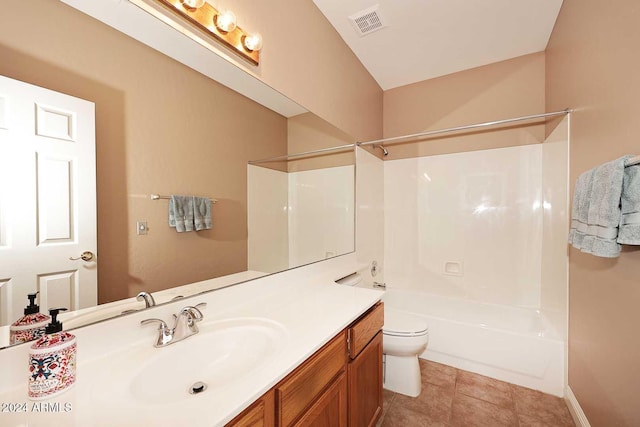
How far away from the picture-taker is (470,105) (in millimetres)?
2604

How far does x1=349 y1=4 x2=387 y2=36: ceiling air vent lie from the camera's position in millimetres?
1877

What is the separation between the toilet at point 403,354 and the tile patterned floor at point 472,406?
7 cm

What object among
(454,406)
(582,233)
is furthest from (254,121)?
(454,406)

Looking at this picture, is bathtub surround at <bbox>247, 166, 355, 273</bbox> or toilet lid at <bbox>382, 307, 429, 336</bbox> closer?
bathtub surround at <bbox>247, 166, 355, 273</bbox>

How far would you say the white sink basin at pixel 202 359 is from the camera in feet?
2.42

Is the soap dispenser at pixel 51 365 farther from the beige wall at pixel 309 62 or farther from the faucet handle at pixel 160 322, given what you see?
the beige wall at pixel 309 62

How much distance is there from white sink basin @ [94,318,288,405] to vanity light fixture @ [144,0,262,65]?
3.83ft

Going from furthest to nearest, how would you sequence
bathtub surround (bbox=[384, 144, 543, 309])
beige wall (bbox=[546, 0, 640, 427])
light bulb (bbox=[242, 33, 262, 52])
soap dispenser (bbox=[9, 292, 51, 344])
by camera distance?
bathtub surround (bbox=[384, 144, 543, 309]), light bulb (bbox=[242, 33, 262, 52]), beige wall (bbox=[546, 0, 640, 427]), soap dispenser (bbox=[9, 292, 51, 344])

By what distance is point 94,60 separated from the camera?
2.60 feet

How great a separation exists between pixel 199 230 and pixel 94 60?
2.10 feet

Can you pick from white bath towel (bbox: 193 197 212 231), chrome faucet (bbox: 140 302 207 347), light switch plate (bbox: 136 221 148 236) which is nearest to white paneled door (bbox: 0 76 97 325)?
light switch plate (bbox: 136 221 148 236)

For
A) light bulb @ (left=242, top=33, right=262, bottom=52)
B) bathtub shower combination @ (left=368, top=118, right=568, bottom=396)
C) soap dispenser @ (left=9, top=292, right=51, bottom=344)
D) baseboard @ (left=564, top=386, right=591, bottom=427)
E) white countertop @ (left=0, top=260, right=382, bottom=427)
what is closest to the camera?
white countertop @ (left=0, top=260, right=382, bottom=427)

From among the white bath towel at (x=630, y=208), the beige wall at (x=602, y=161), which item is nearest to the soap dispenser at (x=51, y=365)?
the white bath towel at (x=630, y=208)

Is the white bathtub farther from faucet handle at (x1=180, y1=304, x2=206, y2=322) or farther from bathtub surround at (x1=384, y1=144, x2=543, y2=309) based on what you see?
faucet handle at (x1=180, y1=304, x2=206, y2=322)
